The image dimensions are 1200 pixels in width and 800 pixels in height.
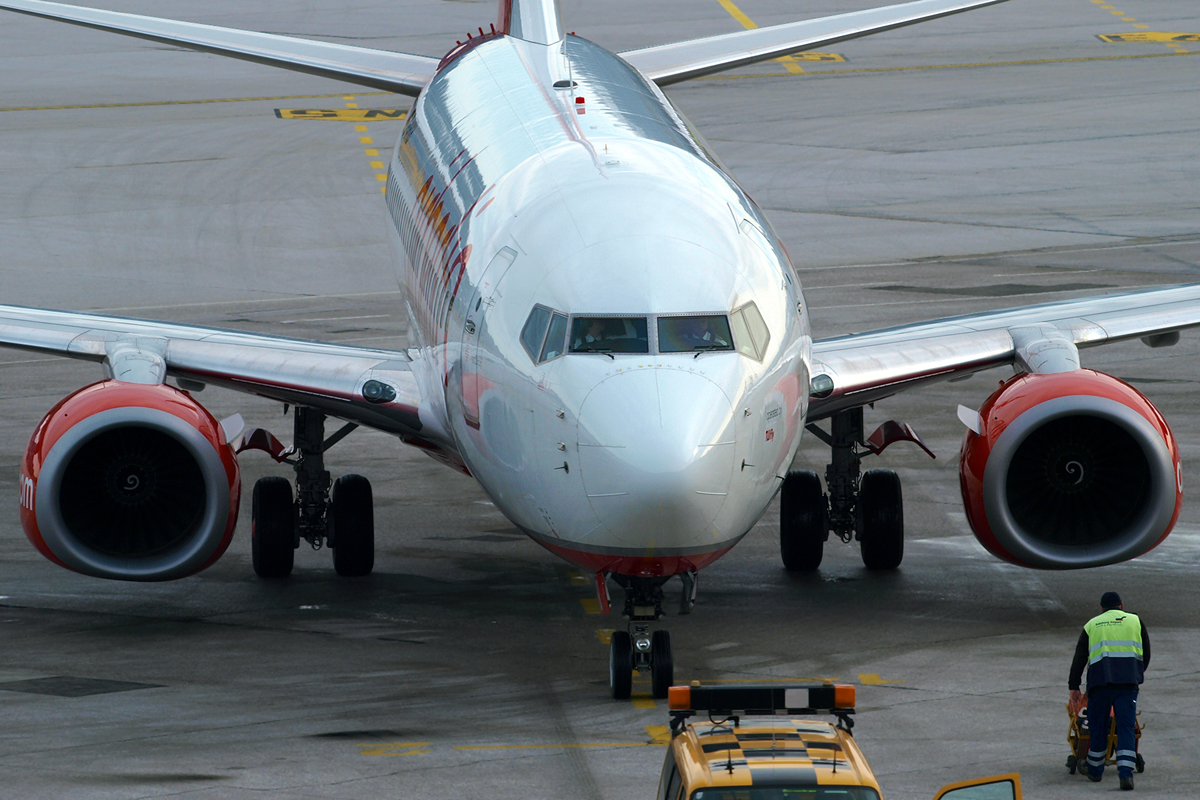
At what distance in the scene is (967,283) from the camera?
123 feet

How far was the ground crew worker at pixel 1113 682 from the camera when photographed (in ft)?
45.7

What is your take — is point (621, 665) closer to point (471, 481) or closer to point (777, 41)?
point (471, 481)

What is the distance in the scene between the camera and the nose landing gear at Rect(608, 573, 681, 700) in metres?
15.5

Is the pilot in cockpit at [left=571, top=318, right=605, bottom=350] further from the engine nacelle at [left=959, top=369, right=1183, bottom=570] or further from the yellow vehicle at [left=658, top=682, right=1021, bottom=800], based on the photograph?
the engine nacelle at [left=959, top=369, right=1183, bottom=570]

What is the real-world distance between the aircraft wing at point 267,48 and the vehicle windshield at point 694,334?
11.8m

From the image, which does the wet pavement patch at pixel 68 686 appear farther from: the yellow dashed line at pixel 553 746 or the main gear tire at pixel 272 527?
the main gear tire at pixel 272 527

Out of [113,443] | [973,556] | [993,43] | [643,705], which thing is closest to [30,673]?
[113,443]

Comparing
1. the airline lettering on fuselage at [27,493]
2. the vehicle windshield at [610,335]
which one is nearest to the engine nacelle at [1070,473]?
the vehicle windshield at [610,335]

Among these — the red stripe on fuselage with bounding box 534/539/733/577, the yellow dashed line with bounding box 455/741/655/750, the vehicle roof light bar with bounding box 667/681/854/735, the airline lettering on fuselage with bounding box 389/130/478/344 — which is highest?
the airline lettering on fuselage with bounding box 389/130/478/344

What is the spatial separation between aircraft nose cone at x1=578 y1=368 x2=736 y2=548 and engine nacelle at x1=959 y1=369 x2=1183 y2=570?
471cm

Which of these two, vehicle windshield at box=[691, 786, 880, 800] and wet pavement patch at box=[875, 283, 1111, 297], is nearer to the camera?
vehicle windshield at box=[691, 786, 880, 800]

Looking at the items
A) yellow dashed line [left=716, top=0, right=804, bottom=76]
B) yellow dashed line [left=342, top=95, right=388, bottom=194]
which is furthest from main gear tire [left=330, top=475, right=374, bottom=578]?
yellow dashed line [left=716, top=0, right=804, bottom=76]

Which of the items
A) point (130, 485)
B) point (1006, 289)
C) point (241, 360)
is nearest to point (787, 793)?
point (130, 485)

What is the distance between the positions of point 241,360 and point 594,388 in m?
6.51
